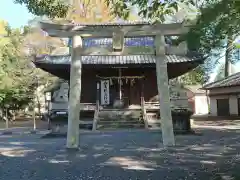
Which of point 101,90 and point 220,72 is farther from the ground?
point 220,72

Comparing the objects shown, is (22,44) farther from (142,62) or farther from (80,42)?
(80,42)

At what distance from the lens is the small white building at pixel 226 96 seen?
32.7 m

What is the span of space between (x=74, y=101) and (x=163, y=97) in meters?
2.48

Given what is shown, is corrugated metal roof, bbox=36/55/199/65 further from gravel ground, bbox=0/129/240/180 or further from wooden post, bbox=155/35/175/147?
gravel ground, bbox=0/129/240/180

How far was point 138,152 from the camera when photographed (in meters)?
9.41

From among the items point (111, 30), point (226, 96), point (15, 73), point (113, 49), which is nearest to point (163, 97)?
point (113, 49)

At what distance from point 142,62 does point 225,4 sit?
1557 cm

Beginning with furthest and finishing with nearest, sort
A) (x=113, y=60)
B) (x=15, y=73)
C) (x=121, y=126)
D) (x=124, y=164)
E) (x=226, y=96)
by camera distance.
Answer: (x=226, y=96) → (x=15, y=73) → (x=113, y=60) → (x=121, y=126) → (x=124, y=164)

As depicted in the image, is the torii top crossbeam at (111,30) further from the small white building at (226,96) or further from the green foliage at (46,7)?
the small white building at (226,96)

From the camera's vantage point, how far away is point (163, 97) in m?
9.52

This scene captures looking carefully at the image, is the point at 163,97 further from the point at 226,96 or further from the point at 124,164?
the point at 226,96

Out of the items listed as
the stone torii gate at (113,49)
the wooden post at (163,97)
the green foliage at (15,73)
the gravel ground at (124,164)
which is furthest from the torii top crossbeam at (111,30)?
the green foliage at (15,73)

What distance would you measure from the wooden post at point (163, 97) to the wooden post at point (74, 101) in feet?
7.48

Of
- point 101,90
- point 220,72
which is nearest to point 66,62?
point 101,90
